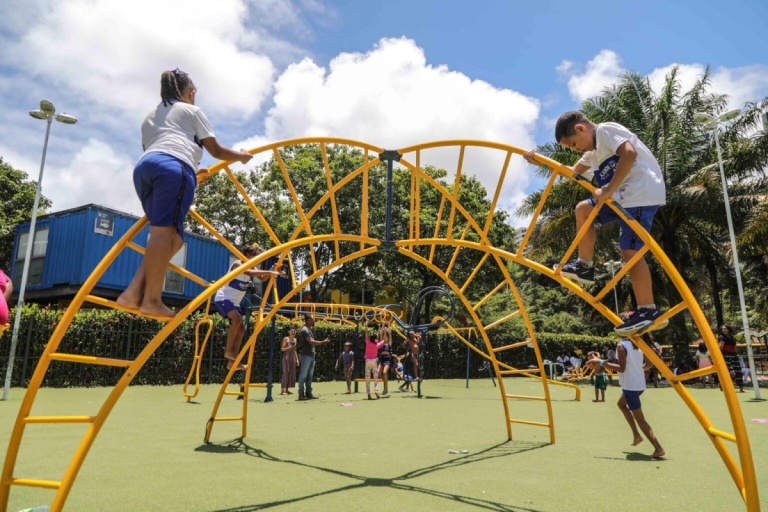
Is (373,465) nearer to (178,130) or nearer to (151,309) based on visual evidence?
(151,309)

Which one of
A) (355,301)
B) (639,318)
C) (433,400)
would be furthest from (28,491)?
(355,301)

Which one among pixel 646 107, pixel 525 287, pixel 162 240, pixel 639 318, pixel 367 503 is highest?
pixel 646 107

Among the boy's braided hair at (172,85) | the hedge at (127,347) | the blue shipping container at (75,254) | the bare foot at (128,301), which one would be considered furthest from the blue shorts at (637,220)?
the blue shipping container at (75,254)

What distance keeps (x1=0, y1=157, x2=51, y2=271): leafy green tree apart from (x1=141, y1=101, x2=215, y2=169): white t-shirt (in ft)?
93.4

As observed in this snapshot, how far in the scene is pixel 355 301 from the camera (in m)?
39.5

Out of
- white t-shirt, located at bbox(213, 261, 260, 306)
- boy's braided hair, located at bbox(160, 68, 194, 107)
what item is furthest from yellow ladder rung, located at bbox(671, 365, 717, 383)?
white t-shirt, located at bbox(213, 261, 260, 306)

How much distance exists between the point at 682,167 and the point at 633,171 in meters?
18.4

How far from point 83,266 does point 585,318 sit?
34.3m

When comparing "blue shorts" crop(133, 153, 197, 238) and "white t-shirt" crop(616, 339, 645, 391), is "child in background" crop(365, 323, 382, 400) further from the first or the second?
"blue shorts" crop(133, 153, 197, 238)

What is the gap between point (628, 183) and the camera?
345cm

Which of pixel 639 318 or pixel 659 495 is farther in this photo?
pixel 659 495

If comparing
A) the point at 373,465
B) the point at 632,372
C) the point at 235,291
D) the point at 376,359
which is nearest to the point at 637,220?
the point at 632,372

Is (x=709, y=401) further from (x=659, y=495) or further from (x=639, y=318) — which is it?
(x=639, y=318)

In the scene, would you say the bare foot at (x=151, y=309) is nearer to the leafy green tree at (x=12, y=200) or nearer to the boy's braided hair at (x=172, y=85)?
the boy's braided hair at (x=172, y=85)
